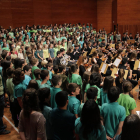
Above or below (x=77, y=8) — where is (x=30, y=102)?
below

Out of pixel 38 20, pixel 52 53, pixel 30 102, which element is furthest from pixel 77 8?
pixel 30 102

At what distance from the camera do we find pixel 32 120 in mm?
1983

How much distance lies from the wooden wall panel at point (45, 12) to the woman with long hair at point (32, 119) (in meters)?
15.4

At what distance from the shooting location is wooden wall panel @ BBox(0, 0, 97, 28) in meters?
16.0

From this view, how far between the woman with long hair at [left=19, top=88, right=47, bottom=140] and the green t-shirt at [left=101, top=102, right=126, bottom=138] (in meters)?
0.90

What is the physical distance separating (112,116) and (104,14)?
18889 mm

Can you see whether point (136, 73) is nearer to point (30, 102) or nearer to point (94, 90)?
point (94, 90)

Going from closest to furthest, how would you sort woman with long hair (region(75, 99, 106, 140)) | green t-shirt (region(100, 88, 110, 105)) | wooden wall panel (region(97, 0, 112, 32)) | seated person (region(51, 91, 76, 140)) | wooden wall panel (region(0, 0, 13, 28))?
woman with long hair (region(75, 99, 106, 140)) → seated person (region(51, 91, 76, 140)) → green t-shirt (region(100, 88, 110, 105)) → wooden wall panel (region(0, 0, 13, 28)) → wooden wall panel (region(97, 0, 112, 32))

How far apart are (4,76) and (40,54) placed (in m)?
3.12

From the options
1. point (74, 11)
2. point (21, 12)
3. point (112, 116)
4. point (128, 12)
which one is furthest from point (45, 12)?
point (112, 116)

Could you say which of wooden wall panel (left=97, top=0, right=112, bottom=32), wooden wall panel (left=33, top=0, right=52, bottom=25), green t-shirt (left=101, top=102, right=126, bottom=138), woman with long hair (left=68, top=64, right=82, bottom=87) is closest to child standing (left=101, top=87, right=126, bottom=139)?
green t-shirt (left=101, top=102, right=126, bottom=138)

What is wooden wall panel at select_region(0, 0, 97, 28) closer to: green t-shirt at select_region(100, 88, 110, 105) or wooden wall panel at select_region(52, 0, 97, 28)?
wooden wall panel at select_region(52, 0, 97, 28)

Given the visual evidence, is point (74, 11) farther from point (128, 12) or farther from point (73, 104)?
point (73, 104)

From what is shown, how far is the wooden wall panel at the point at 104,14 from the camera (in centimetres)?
1928
